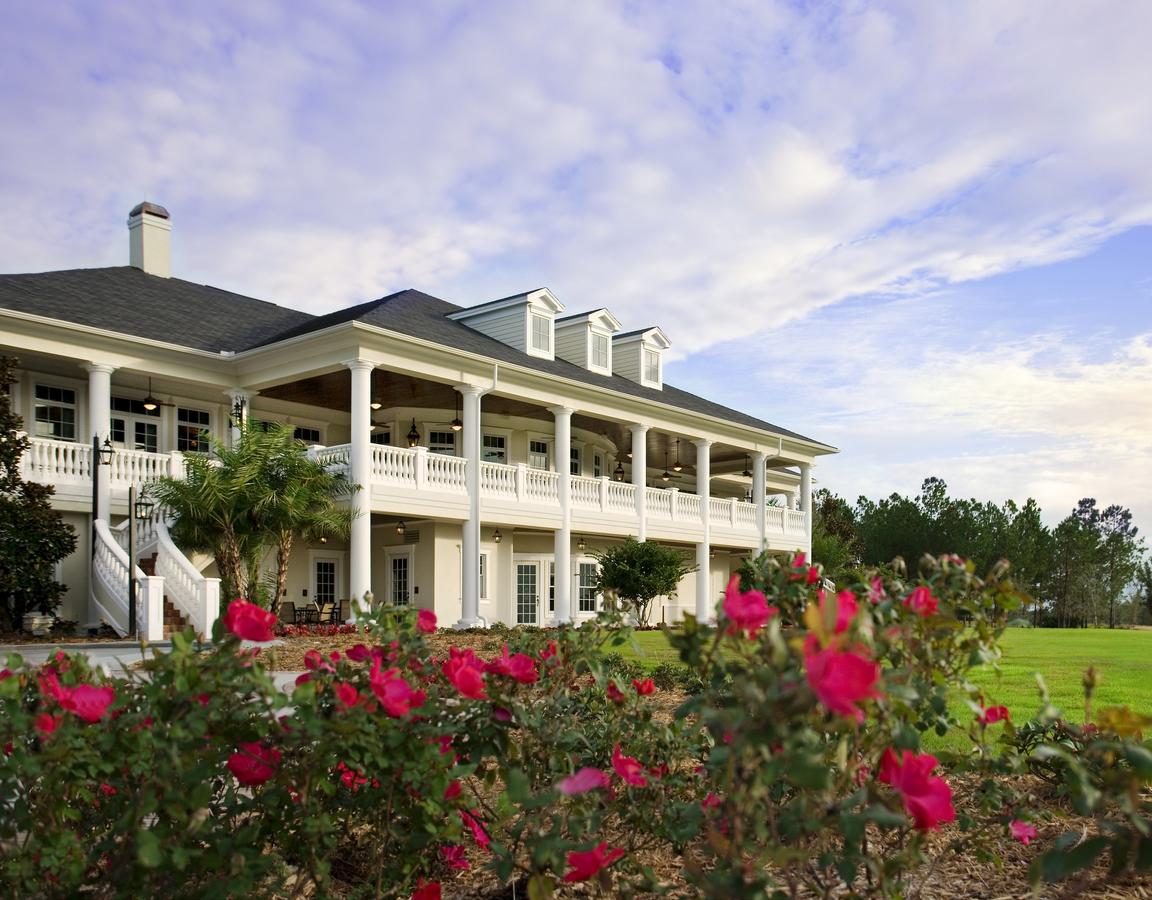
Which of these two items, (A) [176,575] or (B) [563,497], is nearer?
(A) [176,575]

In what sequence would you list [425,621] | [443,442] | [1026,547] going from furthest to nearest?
[1026,547], [443,442], [425,621]

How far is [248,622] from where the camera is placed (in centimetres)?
280

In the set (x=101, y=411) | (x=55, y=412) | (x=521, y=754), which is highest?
(x=55, y=412)

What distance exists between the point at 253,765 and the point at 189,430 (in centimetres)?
2114

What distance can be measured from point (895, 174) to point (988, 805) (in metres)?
14.6

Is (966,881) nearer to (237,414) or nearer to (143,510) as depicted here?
(143,510)

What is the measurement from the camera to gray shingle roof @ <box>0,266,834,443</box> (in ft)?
64.5

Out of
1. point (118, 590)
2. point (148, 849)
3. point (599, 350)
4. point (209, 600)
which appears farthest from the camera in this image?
point (599, 350)

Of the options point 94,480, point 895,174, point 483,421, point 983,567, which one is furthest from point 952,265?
point 983,567

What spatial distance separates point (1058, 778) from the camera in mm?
5461

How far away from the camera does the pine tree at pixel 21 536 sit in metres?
16.0

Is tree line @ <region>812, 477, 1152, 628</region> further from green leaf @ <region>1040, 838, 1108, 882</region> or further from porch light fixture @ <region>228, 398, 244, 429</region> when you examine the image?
green leaf @ <region>1040, 838, 1108, 882</region>

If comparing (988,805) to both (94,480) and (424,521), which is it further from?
(424,521)

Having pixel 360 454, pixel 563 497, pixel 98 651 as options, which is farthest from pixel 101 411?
pixel 563 497
